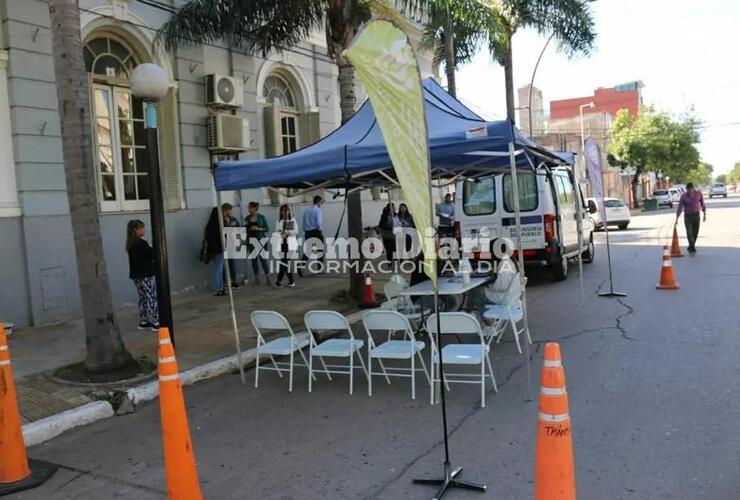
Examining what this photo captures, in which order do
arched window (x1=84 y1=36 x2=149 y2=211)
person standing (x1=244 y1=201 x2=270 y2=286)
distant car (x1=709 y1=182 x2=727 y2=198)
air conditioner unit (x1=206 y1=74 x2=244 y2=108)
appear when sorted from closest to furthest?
arched window (x1=84 y1=36 x2=149 y2=211) → air conditioner unit (x1=206 y1=74 x2=244 y2=108) → person standing (x1=244 y1=201 x2=270 y2=286) → distant car (x1=709 y1=182 x2=727 y2=198)

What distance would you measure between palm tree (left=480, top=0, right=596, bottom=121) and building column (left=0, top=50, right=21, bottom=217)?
1242 centimetres

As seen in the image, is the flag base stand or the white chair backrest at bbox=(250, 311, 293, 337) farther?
the white chair backrest at bbox=(250, 311, 293, 337)

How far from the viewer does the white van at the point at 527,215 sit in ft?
38.0

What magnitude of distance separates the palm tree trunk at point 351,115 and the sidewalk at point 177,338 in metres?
0.43

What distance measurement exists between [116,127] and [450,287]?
6.61m

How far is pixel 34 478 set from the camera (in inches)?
172

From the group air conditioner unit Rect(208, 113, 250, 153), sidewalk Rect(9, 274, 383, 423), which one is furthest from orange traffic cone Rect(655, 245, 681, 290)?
air conditioner unit Rect(208, 113, 250, 153)

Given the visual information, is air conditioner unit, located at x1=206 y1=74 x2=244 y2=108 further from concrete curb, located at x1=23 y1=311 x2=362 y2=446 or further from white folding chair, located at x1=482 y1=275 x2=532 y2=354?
white folding chair, located at x1=482 y1=275 x2=532 y2=354

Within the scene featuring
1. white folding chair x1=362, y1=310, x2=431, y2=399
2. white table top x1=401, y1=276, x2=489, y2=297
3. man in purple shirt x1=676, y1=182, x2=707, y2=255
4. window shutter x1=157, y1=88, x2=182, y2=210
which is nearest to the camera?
white folding chair x1=362, y1=310, x2=431, y2=399

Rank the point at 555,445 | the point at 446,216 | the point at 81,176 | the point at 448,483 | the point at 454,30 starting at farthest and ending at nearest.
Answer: the point at 446,216, the point at 454,30, the point at 81,176, the point at 448,483, the point at 555,445

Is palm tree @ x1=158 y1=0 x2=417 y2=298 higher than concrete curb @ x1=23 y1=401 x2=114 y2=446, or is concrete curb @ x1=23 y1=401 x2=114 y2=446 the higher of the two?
palm tree @ x1=158 y1=0 x2=417 y2=298

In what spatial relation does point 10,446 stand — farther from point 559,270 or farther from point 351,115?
point 559,270

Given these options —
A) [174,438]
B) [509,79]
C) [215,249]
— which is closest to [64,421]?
[174,438]

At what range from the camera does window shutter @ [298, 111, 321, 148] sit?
15320 mm
